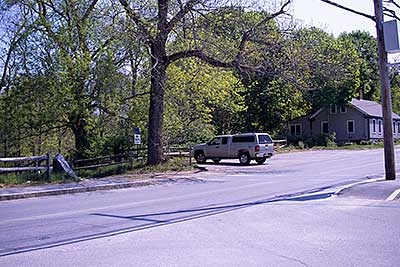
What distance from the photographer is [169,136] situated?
3200cm

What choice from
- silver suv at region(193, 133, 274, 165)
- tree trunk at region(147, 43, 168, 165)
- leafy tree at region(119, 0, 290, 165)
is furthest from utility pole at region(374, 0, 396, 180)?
silver suv at region(193, 133, 274, 165)

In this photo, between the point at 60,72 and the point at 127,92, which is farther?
the point at 127,92

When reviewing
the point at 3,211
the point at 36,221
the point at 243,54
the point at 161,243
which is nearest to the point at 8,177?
the point at 3,211

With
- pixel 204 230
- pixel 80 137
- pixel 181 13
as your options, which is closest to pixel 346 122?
pixel 80 137

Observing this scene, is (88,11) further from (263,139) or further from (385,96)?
(385,96)

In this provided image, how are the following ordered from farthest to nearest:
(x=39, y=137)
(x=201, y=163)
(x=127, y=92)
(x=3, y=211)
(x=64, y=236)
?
1. (x=201, y=163)
2. (x=39, y=137)
3. (x=127, y=92)
4. (x=3, y=211)
5. (x=64, y=236)

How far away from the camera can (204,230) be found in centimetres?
974

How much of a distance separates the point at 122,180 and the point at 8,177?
444cm

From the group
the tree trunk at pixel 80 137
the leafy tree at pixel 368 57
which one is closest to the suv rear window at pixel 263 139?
the tree trunk at pixel 80 137

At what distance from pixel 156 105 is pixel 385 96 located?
480 inches

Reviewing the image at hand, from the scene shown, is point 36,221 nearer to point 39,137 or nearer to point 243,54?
point 243,54

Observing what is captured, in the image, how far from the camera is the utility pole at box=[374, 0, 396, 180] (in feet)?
55.9

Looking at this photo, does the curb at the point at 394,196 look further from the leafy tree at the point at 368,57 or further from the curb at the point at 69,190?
the leafy tree at the point at 368,57

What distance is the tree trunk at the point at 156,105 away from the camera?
25.7m
